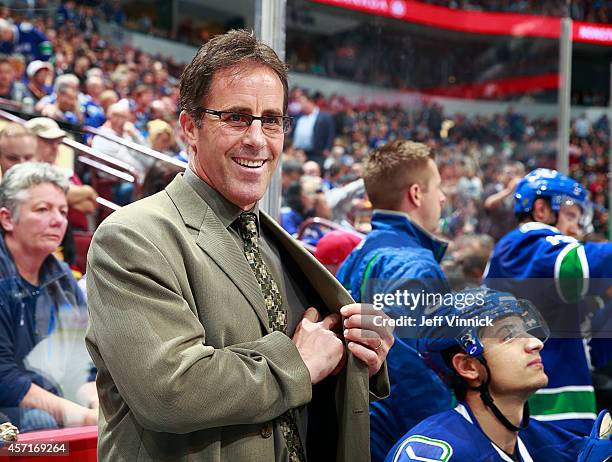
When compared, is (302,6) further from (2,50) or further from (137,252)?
(137,252)

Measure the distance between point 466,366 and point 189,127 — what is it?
3.23 ft

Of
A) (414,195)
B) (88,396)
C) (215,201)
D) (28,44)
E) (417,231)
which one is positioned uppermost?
(28,44)

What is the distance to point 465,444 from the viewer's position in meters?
2.00

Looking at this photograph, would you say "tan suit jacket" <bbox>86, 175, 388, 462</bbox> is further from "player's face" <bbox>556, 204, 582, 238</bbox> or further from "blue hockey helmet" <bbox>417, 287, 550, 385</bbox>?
"player's face" <bbox>556, 204, 582, 238</bbox>

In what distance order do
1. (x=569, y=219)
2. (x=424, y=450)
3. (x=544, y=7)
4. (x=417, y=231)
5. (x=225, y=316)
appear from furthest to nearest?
1. (x=544, y=7)
2. (x=569, y=219)
3. (x=417, y=231)
4. (x=424, y=450)
5. (x=225, y=316)

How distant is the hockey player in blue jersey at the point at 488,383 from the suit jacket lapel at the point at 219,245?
2.19 feet

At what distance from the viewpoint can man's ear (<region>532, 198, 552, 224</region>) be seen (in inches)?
125

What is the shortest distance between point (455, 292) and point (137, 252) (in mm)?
1049

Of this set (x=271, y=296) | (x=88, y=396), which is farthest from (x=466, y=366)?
(x=88, y=396)

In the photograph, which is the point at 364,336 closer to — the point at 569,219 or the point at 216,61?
the point at 216,61

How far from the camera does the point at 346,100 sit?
7.47m

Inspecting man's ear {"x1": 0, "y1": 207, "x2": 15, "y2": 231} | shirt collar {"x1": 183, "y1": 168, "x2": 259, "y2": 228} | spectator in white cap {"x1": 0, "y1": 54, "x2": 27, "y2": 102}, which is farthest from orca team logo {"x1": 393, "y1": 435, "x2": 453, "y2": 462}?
spectator in white cap {"x1": 0, "y1": 54, "x2": 27, "y2": 102}

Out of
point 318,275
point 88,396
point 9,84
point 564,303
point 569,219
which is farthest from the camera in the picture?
point 9,84

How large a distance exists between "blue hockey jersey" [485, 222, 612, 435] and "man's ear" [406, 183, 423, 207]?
0.41 meters
